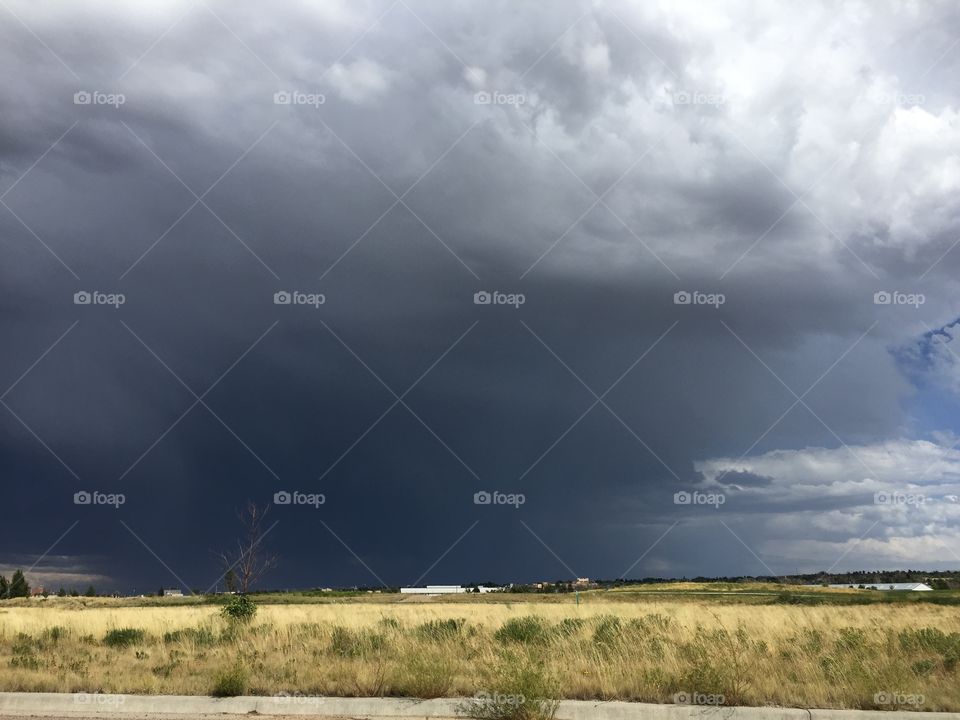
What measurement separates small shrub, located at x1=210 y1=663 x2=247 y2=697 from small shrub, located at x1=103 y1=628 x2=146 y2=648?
27.1 ft

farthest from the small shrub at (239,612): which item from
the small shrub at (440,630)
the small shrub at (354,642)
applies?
the small shrub at (354,642)

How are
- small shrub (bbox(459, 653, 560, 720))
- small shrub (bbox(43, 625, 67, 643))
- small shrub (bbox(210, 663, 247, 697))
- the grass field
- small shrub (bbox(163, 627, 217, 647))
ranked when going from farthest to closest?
small shrub (bbox(43, 625, 67, 643)) < small shrub (bbox(163, 627, 217, 647)) < small shrub (bbox(210, 663, 247, 697)) < the grass field < small shrub (bbox(459, 653, 560, 720))

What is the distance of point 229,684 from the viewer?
12.0m

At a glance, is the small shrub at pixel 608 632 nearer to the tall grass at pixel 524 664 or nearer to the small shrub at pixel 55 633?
the tall grass at pixel 524 664

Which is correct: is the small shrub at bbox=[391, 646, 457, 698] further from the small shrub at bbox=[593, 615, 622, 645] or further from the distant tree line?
the distant tree line

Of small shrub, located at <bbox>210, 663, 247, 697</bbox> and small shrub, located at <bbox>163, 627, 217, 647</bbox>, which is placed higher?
small shrub, located at <bbox>163, 627, 217, 647</bbox>

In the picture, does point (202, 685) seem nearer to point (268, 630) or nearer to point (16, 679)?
point (16, 679)

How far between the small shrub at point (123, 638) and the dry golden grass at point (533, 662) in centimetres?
22

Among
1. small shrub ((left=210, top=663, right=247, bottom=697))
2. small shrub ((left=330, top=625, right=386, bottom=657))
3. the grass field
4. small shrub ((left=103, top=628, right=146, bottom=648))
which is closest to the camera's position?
the grass field

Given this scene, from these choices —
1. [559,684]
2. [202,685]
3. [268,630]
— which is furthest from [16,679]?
[559,684]

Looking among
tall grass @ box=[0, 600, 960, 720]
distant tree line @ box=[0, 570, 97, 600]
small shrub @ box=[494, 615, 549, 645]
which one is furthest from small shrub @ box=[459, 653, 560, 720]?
distant tree line @ box=[0, 570, 97, 600]

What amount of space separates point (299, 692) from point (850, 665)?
8.31 metres

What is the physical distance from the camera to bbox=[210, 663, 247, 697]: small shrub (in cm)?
1197

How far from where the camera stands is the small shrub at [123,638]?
19.3 meters
